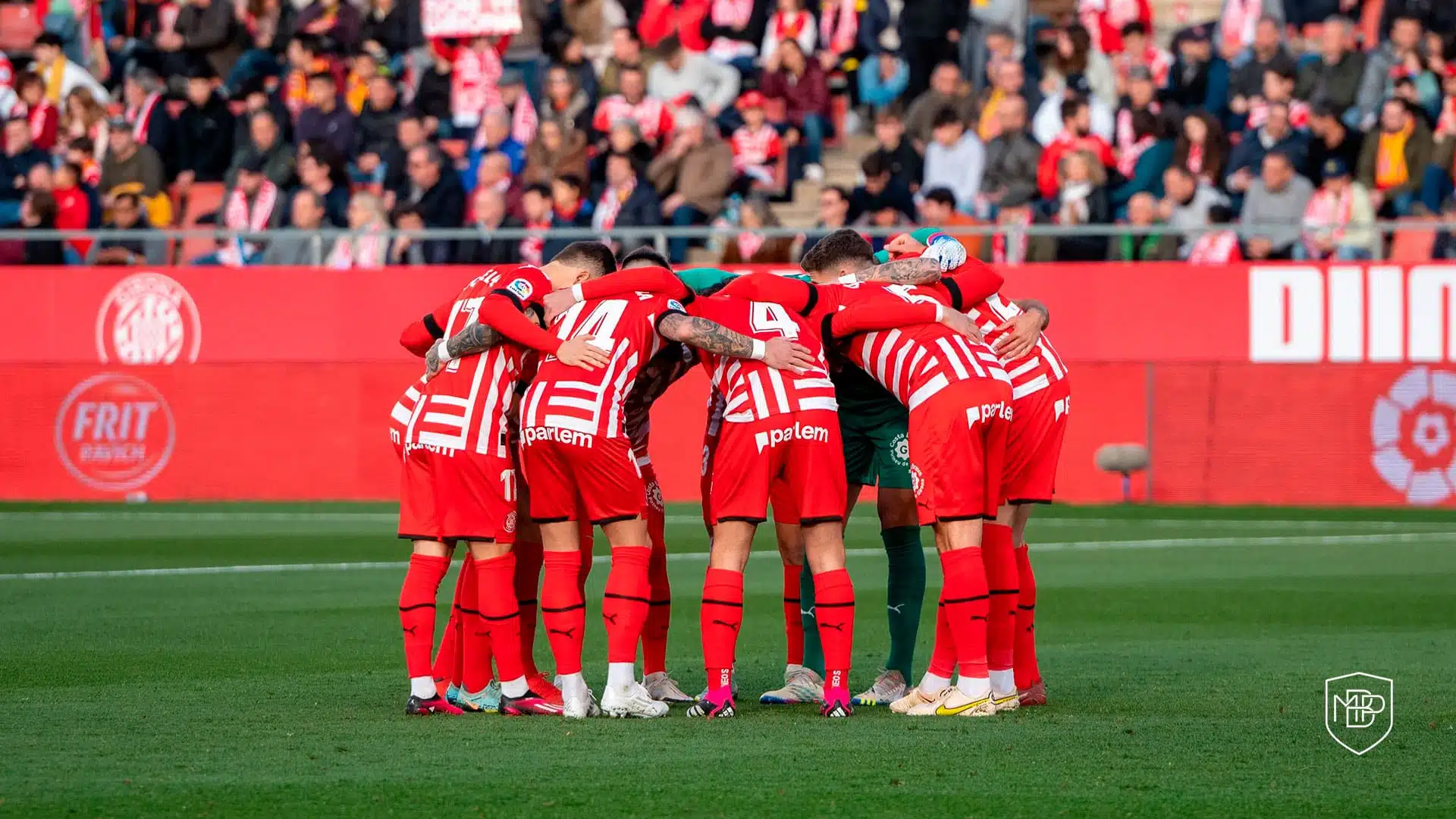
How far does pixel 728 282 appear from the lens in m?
8.94

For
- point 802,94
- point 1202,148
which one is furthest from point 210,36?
point 1202,148

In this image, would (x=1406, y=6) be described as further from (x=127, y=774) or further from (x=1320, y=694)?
(x=127, y=774)

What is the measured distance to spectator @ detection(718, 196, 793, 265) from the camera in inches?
820

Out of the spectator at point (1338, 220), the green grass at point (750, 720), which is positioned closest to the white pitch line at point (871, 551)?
the green grass at point (750, 720)

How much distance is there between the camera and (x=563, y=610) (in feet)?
26.9

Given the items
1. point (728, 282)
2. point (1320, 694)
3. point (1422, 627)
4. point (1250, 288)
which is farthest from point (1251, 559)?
point (728, 282)

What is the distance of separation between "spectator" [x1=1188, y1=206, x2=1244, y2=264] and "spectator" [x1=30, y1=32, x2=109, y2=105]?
13852 millimetres

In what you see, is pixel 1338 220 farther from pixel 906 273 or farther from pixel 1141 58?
pixel 906 273

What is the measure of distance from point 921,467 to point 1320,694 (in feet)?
6.87

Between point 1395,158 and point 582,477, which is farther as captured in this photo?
point 1395,158

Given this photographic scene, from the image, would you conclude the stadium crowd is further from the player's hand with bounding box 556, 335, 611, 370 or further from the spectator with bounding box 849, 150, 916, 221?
the player's hand with bounding box 556, 335, 611, 370

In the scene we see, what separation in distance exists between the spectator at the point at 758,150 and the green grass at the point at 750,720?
8.02 meters

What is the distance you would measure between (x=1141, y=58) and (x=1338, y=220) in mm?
3248

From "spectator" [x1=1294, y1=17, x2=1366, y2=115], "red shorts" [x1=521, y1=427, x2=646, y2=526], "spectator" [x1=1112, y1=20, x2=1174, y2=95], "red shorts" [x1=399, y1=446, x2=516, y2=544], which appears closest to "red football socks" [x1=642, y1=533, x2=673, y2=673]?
"red shorts" [x1=521, y1=427, x2=646, y2=526]
